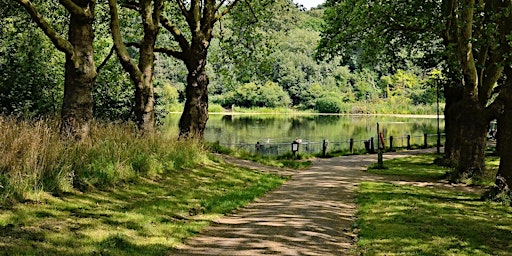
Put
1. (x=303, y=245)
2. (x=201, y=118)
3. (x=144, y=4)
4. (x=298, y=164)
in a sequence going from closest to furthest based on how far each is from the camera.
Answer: (x=303, y=245) < (x=144, y=4) < (x=201, y=118) < (x=298, y=164)

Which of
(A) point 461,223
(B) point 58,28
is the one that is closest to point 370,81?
(B) point 58,28

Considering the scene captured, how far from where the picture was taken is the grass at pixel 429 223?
707cm

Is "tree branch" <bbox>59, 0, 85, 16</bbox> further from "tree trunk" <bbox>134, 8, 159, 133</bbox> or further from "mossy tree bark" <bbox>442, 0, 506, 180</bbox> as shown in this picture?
"mossy tree bark" <bbox>442, 0, 506, 180</bbox>

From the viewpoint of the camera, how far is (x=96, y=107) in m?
20.9

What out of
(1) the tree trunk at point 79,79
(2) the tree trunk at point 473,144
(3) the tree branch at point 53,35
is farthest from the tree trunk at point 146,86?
(2) the tree trunk at point 473,144

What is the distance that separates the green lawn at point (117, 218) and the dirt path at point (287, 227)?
363 mm

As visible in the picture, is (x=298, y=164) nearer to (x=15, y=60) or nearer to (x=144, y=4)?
(x=144, y=4)

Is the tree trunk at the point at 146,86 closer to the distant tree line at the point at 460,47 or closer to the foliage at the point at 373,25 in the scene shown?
the foliage at the point at 373,25

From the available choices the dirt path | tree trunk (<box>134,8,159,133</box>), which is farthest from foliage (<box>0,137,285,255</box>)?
tree trunk (<box>134,8,159,133</box>)

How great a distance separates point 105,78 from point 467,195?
14.4 metres

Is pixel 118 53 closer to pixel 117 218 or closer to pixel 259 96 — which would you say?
pixel 117 218

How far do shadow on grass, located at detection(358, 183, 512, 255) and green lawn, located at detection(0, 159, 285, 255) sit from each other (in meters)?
2.56

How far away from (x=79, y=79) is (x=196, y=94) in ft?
25.8

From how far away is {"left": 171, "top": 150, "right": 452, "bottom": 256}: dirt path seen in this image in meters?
6.47
